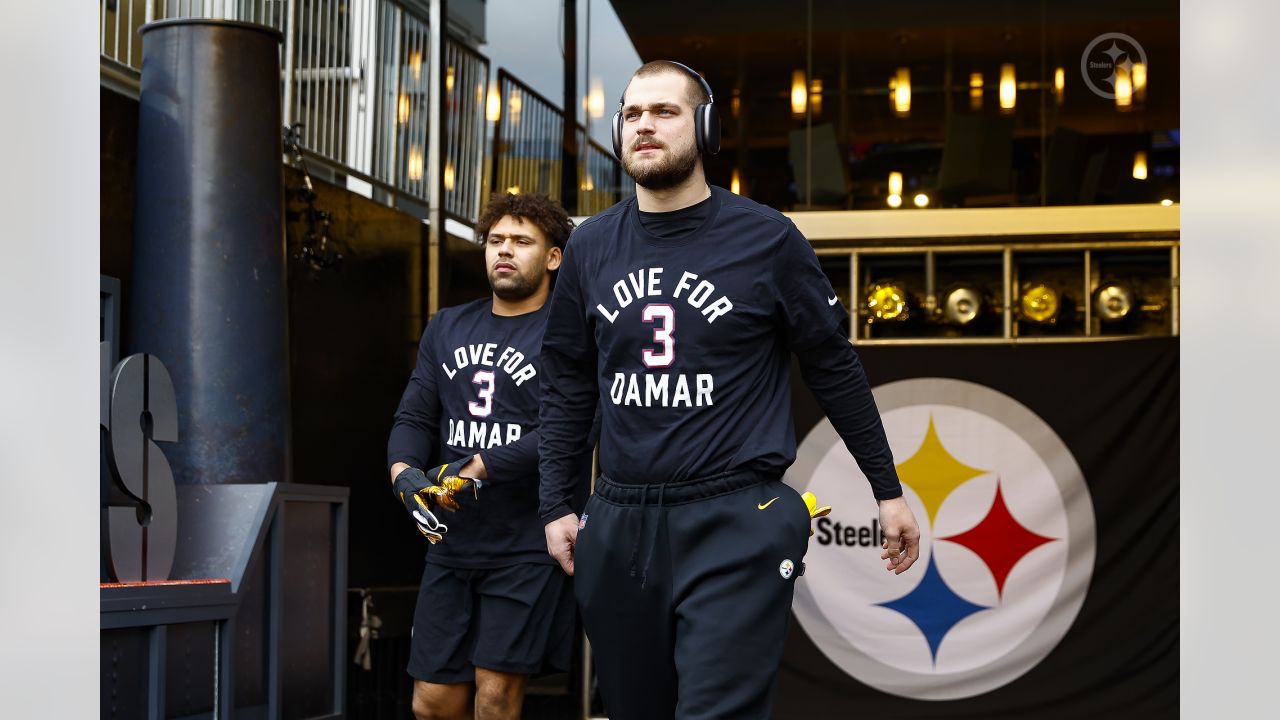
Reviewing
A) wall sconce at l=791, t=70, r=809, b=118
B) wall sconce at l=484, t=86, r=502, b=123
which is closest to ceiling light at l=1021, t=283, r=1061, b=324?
wall sconce at l=791, t=70, r=809, b=118

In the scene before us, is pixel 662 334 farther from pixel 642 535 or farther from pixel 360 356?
pixel 360 356

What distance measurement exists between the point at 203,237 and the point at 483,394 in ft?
3.43

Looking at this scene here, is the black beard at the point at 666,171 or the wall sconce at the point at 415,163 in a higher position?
the wall sconce at the point at 415,163

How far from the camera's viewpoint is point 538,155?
8117 mm

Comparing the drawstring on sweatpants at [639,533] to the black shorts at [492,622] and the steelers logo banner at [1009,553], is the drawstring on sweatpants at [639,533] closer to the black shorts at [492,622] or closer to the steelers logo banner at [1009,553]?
the black shorts at [492,622]

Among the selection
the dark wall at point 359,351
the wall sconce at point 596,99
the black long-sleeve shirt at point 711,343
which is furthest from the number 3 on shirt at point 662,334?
the wall sconce at point 596,99

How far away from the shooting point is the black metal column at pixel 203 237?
4789 mm

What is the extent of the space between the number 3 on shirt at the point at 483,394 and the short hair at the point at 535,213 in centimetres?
43

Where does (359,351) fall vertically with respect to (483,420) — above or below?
above

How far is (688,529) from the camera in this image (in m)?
2.86

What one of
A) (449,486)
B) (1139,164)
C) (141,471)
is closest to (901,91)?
(1139,164)
